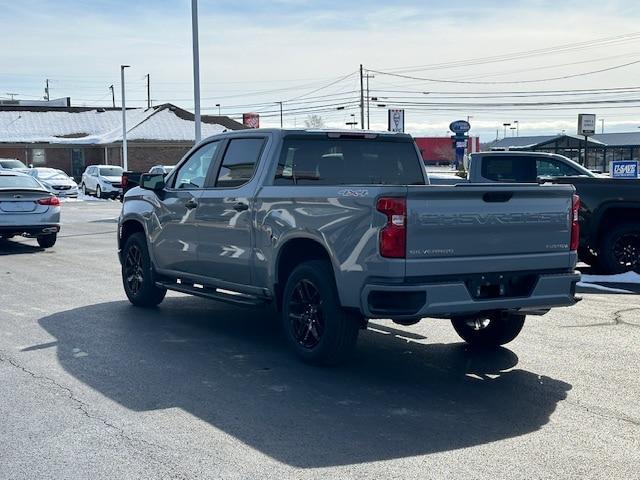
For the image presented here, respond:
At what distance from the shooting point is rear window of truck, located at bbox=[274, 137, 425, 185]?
7.92 metres

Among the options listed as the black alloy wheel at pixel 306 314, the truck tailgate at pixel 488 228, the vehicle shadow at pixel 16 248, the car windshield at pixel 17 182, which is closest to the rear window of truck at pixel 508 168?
the truck tailgate at pixel 488 228

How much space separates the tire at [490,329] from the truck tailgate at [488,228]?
903 mm

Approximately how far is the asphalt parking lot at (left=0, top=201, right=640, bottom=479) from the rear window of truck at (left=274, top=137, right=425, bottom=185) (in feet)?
5.09

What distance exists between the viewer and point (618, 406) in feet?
19.9

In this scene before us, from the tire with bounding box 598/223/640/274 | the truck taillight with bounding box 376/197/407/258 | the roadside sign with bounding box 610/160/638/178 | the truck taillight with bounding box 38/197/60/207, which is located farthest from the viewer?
the roadside sign with bounding box 610/160/638/178

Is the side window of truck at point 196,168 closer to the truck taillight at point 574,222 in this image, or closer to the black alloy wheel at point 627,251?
the truck taillight at point 574,222

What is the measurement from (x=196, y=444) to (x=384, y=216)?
2.14 m

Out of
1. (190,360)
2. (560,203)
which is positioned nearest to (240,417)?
(190,360)

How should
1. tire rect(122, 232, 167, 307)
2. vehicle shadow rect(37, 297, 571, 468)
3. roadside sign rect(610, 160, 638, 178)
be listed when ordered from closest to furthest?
vehicle shadow rect(37, 297, 571, 468)
tire rect(122, 232, 167, 307)
roadside sign rect(610, 160, 638, 178)

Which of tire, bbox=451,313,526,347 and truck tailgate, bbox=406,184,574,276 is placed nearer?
truck tailgate, bbox=406,184,574,276

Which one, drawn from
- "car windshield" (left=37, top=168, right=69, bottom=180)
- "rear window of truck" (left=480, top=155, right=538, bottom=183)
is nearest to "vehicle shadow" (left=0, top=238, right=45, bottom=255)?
"rear window of truck" (left=480, top=155, right=538, bottom=183)

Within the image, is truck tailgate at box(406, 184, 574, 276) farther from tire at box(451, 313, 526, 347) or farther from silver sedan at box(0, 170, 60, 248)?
silver sedan at box(0, 170, 60, 248)

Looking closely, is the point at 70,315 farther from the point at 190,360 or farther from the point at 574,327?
the point at 574,327

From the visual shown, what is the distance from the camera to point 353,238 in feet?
21.5
